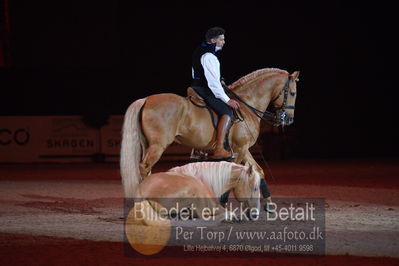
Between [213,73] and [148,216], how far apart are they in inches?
96.6

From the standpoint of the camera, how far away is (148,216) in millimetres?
6258

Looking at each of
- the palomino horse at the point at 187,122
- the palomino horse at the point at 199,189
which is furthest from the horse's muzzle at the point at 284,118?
the palomino horse at the point at 199,189

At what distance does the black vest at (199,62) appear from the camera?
7.93 m

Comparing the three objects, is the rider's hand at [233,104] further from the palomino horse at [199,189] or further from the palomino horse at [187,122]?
the palomino horse at [199,189]

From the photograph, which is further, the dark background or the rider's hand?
the dark background

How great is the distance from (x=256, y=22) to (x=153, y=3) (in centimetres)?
403

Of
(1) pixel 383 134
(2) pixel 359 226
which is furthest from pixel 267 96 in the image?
(1) pixel 383 134

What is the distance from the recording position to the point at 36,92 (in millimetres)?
21984

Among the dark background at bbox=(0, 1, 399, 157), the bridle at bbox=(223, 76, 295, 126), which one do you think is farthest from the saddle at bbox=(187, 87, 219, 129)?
the dark background at bbox=(0, 1, 399, 157)

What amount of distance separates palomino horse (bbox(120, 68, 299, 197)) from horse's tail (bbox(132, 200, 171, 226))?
0.72 meters

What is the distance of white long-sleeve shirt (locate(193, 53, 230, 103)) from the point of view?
25.6 feet

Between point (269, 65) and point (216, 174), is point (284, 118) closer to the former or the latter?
point (216, 174)

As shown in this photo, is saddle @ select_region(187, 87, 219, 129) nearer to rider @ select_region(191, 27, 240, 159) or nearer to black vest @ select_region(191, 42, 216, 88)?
rider @ select_region(191, 27, 240, 159)

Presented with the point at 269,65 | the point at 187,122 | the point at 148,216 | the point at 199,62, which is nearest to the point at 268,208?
the point at 187,122
